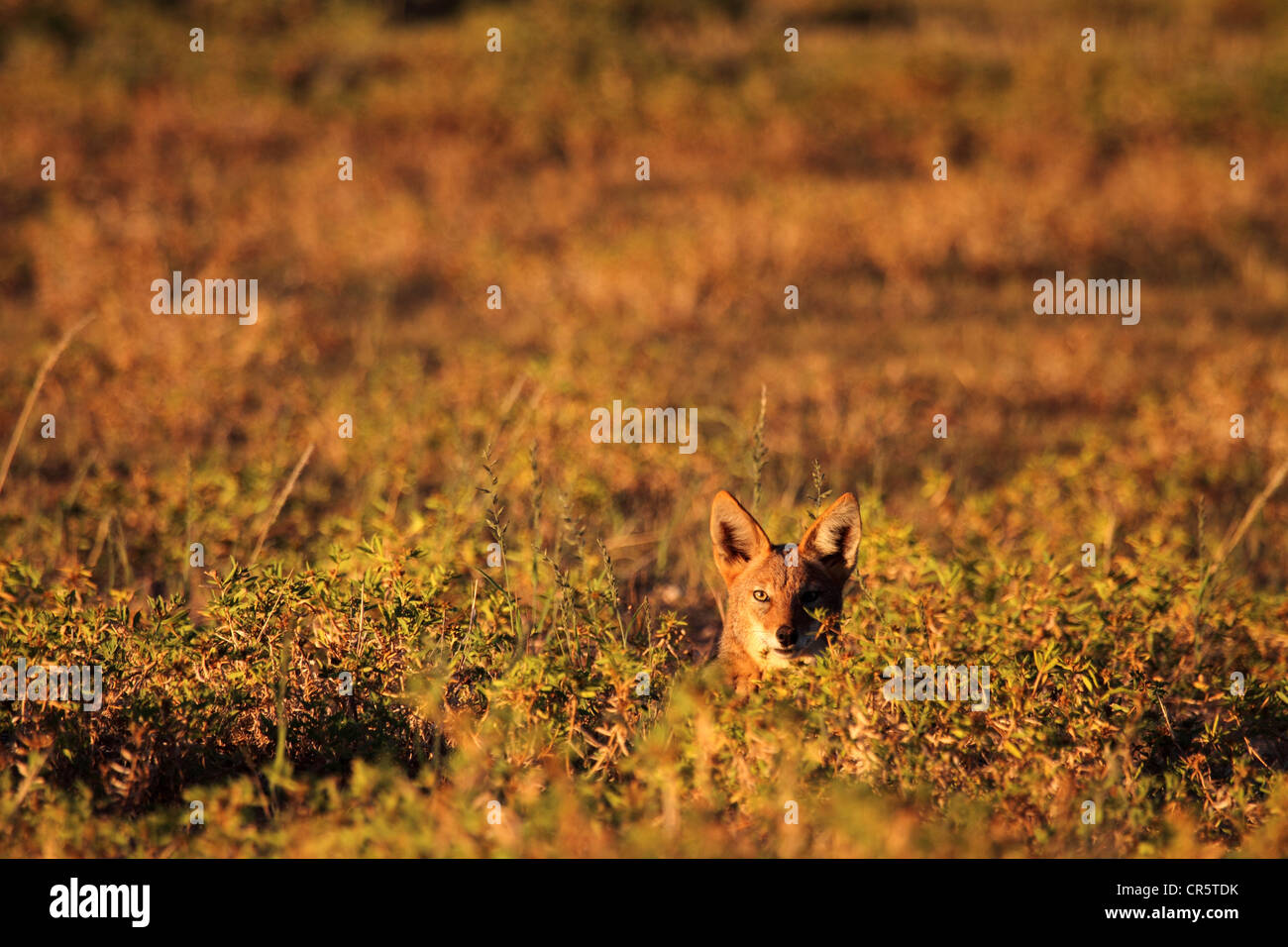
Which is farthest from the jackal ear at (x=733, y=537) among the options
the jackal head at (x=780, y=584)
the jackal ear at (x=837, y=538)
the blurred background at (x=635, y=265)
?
the blurred background at (x=635, y=265)

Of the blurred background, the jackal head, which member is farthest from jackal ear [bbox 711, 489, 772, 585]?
the blurred background

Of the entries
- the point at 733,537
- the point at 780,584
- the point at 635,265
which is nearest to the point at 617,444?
the point at 733,537

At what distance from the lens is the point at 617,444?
7.90 m

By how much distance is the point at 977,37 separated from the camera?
23.6 metres

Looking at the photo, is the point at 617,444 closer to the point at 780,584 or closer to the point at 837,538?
the point at 837,538

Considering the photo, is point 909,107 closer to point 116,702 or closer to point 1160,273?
point 1160,273

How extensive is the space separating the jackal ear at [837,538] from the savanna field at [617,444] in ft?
0.63

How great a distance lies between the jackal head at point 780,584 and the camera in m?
4.39

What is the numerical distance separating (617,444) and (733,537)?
3.23 metres

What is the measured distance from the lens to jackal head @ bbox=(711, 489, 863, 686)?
439 centimetres

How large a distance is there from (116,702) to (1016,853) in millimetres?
3303

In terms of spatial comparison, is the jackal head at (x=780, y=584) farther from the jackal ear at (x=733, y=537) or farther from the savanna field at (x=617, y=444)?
the savanna field at (x=617, y=444)
